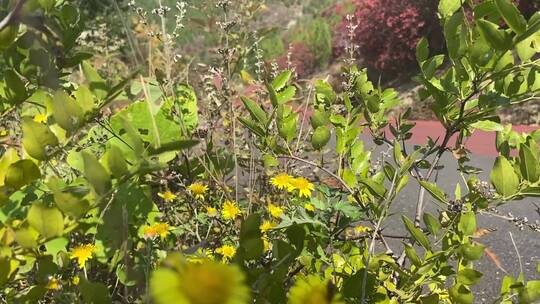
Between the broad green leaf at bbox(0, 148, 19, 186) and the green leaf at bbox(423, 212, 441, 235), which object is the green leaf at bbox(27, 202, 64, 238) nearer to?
the broad green leaf at bbox(0, 148, 19, 186)

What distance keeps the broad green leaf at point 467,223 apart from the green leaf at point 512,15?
0.36m

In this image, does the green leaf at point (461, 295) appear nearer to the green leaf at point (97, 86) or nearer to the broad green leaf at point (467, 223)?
the broad green leaf at point (467, 223)

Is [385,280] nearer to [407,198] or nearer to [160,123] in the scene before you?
[160,123]

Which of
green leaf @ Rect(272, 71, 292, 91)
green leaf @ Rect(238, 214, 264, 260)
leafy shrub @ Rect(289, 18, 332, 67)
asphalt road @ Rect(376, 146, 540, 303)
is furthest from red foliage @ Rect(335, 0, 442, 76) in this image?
green leaf @ Rect(238, 214, 264, 260)

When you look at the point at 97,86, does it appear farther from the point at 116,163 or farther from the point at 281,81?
the point at 281,81

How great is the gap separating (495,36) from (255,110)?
0.53 meters

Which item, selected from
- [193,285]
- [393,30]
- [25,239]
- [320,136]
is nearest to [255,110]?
[320,136]

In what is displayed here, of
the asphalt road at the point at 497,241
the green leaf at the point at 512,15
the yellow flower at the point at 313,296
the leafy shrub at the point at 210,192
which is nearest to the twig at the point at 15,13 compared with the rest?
the leafy shrub at the point at 210,192

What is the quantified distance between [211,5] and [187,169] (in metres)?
0.92

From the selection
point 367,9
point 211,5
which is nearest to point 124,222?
point 211,5

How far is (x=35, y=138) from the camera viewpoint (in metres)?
0.69

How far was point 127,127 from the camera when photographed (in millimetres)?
606

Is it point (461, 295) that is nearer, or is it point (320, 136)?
point (461, 295)

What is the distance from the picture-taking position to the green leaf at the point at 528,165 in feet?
3.26
